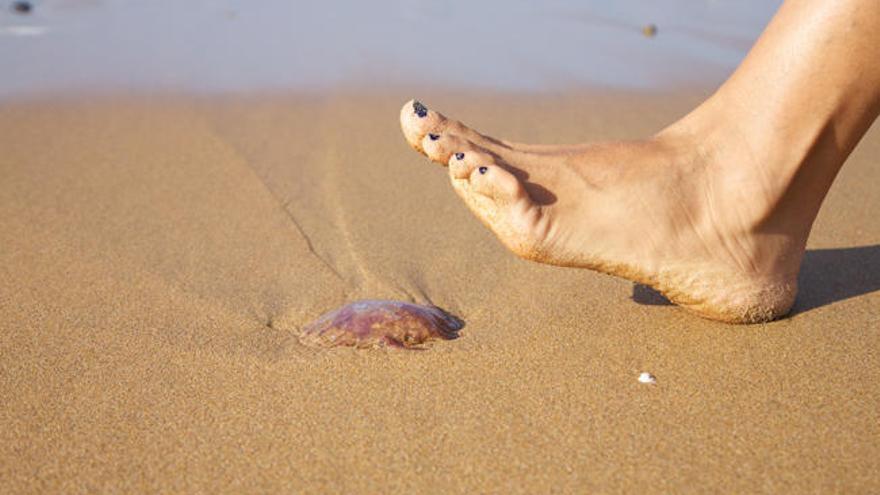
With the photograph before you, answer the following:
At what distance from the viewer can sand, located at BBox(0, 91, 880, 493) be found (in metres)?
1.63

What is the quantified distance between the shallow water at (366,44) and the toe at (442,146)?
94.7 inches

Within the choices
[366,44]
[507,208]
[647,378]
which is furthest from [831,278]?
[366,44]

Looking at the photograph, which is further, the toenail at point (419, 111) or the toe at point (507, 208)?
the toenail at point (419, 111)

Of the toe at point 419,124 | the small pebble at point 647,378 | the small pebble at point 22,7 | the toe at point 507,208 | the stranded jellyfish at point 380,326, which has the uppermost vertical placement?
the toe at point 419,124

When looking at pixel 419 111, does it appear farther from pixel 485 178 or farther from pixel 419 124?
pixel 485 178

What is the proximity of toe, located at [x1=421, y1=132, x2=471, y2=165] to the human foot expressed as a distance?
3cm

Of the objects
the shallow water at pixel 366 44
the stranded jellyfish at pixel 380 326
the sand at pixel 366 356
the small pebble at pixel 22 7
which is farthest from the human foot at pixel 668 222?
the small pebble at pixel 22 7

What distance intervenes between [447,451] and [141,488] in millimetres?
543

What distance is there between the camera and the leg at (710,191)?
6.82ft

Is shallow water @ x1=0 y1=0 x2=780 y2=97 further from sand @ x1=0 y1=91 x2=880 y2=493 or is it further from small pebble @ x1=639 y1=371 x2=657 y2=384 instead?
small pebble @ x1=639 y1=371 x2=657 y2=384

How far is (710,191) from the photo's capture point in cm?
219

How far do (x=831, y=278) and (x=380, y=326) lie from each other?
4.08ft

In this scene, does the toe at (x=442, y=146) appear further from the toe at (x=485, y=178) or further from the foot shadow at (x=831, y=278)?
the foot shadow at (x=831, y=278)

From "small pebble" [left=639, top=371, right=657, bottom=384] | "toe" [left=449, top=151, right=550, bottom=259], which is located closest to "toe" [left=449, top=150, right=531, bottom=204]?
"toe" [left=449, top=151, right=550, bottom=259]
